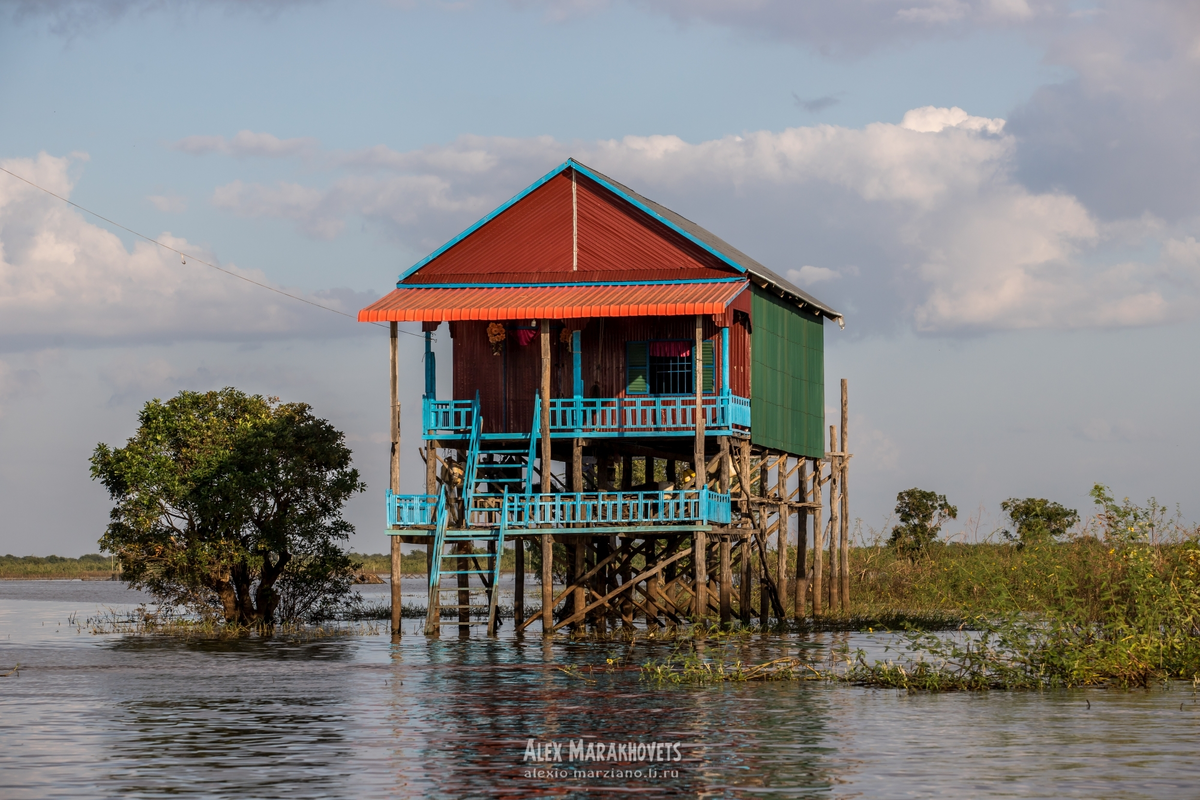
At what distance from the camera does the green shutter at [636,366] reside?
33969 millimetres

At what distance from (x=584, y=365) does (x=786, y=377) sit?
5.93 m

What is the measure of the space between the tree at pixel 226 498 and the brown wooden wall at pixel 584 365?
224 inches

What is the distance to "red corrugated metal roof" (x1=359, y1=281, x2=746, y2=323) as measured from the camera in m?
31.4

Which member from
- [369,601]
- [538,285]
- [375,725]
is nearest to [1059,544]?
[538,285]

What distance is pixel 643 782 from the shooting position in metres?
14.5

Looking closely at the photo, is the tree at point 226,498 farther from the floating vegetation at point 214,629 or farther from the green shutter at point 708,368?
the green shutter at point 708,368

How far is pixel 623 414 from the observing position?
33.3m

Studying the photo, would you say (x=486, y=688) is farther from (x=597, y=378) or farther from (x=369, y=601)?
(x=369, y=601)

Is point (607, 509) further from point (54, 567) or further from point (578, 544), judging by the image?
point (54, 567)

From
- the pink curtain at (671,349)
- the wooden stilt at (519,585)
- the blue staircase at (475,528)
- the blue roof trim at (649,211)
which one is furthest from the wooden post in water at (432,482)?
the blue roof trim at (649,211)

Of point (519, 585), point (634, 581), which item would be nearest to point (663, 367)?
point (634, 581)

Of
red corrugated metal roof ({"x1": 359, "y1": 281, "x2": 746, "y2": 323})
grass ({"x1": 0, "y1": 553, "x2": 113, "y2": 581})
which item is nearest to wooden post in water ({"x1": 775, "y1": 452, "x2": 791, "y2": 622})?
red corrugated metal roof ({"x1": 359, "y1": 281, "x2": 746, "y2": 323})

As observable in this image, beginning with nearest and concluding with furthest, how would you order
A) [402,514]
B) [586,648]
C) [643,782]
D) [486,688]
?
[643,782] < [486,688] < [586,648] < [402,514]

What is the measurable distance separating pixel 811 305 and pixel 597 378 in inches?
295
